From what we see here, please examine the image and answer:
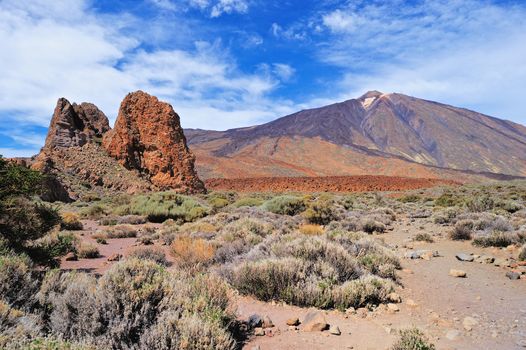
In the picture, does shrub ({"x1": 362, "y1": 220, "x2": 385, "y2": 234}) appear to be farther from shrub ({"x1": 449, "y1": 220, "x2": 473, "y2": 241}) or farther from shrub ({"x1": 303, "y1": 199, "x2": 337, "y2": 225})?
shrub ({"x1": 449, "y1": 220, "x2": 473, "y2": 241})

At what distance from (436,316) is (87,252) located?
312 inches

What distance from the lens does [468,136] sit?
140 metres

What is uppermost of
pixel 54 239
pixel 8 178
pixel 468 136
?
pixel 468 136

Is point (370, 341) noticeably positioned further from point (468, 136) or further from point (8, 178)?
point (468, 136)

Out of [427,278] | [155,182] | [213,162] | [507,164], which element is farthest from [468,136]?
[427,278]

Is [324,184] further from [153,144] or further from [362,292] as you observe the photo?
[362,292]

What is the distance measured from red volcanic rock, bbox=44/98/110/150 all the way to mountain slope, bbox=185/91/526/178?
34420 mm

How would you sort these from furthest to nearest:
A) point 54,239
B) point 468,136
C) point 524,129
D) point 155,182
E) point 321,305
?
point 524,129
point 468,136
point 155,182
point 54,239
point 321,305

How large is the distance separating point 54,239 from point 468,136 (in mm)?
157006

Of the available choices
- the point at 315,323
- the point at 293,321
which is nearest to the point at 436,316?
the point at 315,323

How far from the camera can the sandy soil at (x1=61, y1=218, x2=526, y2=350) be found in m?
4.16

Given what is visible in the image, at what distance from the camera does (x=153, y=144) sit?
2841 centimetres

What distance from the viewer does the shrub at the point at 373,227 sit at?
13492mm

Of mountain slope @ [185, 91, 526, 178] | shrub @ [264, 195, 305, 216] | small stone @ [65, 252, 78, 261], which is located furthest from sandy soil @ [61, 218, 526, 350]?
mountain slope @ [185, 91, 526, 178]
